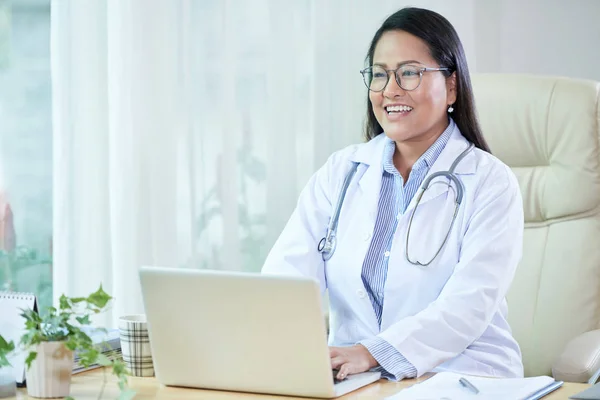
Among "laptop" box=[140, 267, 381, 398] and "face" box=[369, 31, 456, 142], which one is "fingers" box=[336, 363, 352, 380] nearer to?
"laptop" box=[140, 267, 381, 398]

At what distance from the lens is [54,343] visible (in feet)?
4.76

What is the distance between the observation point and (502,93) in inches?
92.0

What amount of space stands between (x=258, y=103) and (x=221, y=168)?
0.76 ft

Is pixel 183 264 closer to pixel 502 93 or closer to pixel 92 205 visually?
pixel 92 205

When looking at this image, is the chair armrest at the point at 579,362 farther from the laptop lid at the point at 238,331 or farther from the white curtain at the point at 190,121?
the white curtain at the point at 190,121

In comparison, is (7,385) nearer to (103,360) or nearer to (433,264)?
(103,360)

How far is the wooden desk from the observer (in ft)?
4.83

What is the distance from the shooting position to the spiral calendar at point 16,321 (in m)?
1.52

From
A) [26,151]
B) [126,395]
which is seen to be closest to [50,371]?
[126,395]

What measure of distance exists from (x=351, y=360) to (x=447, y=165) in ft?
1.90

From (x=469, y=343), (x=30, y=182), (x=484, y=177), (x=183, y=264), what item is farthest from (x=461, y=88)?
(x=30, y=182)

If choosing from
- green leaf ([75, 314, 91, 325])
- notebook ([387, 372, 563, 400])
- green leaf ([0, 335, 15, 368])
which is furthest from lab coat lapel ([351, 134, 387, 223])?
green leaf ([0, 335, 15, 368])

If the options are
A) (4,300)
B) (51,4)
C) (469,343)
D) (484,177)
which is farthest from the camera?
(51,4)

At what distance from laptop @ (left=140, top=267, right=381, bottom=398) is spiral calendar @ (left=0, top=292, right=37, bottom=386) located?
7.8 inches
